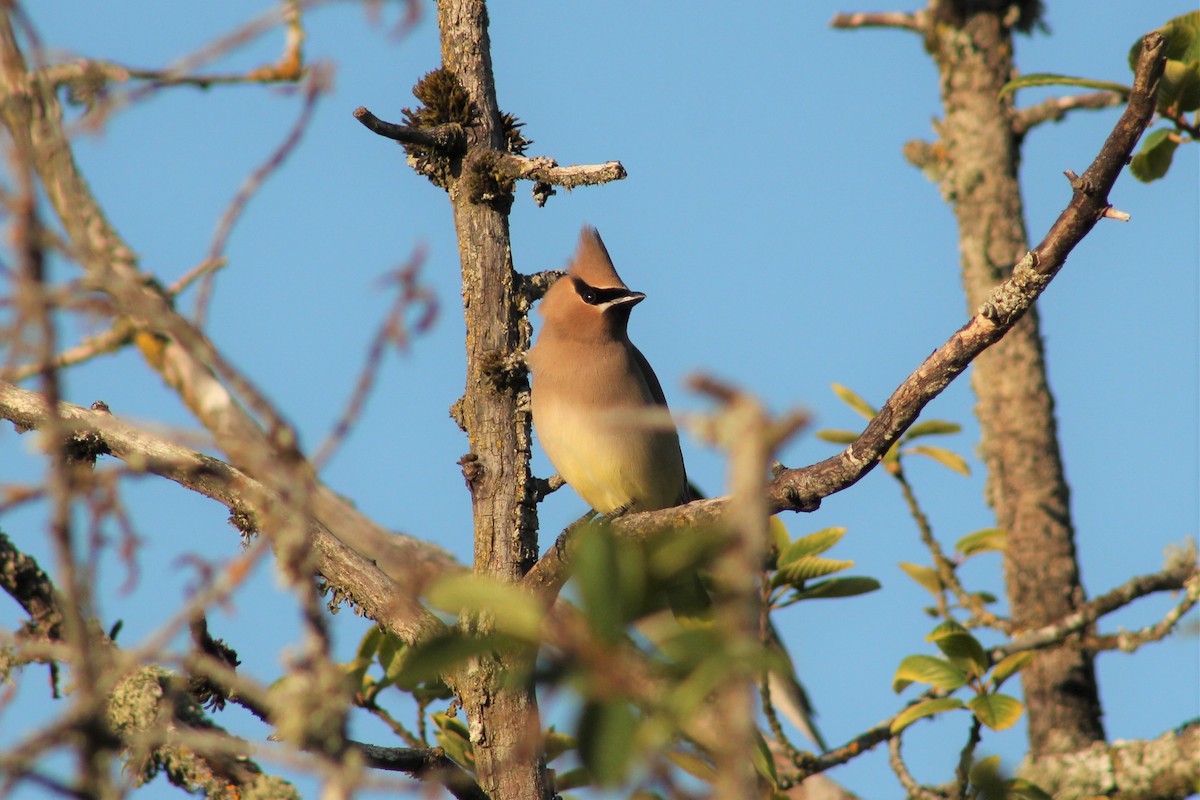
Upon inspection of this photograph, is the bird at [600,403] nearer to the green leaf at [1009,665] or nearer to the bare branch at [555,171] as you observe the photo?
the green leaf at [1009,665]

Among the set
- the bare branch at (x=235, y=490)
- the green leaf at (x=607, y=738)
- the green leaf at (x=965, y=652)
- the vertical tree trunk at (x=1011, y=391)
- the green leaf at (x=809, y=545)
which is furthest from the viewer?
the vertical tree trunk at (x=1011, y=391)

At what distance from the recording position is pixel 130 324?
583cm

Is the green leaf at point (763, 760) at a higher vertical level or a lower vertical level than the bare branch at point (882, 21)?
lower

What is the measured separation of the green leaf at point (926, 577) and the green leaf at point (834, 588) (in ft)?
1.08

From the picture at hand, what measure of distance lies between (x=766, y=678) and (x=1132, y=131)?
2181 millimetres

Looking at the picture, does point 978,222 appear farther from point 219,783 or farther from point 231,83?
point 219,783

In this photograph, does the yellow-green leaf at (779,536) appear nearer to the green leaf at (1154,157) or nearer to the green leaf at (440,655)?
the green leaf at (1154,157)

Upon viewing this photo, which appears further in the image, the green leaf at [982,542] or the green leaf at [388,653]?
the green leaf at [982,542]

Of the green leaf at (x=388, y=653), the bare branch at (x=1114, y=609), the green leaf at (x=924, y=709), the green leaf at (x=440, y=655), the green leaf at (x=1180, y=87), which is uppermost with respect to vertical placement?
the green leaf at (x=1180, y=87)

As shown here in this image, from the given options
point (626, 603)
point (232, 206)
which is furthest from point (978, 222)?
point (626, 603)

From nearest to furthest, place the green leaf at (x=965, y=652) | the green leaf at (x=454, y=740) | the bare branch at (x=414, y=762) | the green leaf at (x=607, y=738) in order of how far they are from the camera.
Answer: the green leaf at (x=607, y=738)
the bare branch at (x=414, y=762)
the green leaf at (x=454, y=740)
the green leaf at (x=965, y=652)

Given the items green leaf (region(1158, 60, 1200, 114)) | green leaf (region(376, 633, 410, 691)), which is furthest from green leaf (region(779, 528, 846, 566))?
green leaf (region(1158, 60, 1200, 114))

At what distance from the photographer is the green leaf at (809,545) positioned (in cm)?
429

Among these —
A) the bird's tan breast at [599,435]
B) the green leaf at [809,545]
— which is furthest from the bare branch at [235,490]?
the green leaf at [809,545]
